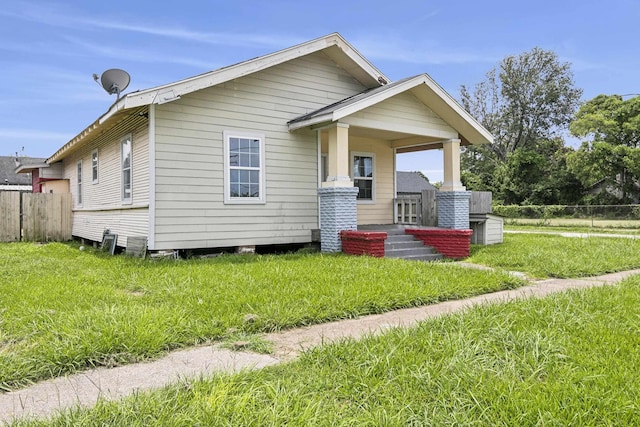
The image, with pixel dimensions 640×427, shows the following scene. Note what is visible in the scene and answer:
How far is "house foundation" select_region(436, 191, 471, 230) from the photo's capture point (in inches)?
444

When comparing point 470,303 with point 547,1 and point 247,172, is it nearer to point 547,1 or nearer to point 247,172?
point 247,172

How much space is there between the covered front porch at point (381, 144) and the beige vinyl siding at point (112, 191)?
11.1 feet

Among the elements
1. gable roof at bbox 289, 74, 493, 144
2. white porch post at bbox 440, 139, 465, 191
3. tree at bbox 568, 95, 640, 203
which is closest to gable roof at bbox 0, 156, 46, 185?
gable roof at bbox 289, 74, 493, 144

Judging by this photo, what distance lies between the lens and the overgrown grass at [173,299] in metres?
3.43

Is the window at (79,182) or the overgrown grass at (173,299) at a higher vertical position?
the window at (79,182)

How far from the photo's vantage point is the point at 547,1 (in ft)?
43.0

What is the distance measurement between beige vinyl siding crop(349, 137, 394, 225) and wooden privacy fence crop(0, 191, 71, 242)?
33.4 ft

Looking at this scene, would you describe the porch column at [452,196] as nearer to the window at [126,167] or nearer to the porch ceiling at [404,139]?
the porch ceiling at [404,139]

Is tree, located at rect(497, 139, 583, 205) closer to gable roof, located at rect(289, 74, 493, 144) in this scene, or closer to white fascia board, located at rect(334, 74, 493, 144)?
gable roof, located at rect(289, 74, 493, 144)

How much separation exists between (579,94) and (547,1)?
35552 mm

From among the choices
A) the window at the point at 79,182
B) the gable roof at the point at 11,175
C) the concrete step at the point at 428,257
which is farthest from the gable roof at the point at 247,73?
the gable roof at the point at 11,175

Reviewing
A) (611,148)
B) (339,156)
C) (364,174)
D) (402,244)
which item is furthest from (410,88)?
(611,148)

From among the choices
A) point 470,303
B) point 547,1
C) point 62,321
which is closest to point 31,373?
point 62,321

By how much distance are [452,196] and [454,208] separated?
308 mm
